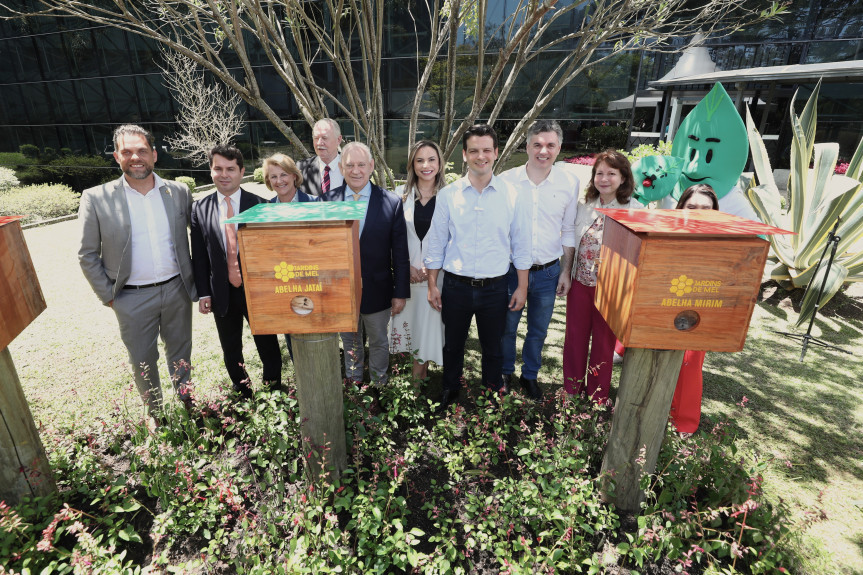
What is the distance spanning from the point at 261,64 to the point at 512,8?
804 cm

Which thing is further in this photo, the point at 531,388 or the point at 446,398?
the point at 531,388

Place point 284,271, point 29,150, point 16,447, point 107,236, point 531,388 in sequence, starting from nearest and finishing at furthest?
point 284,271
point 16,447
point 107,236
point 531,388
point 29,150

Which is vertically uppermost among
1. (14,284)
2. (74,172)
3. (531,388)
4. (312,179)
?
(312,179)

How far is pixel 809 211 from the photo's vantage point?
513cm

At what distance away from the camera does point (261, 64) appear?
14008 mm

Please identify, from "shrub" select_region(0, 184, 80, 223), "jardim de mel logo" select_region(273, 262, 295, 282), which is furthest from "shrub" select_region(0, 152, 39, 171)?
"jardim de mel logo" select_region(273, 262, 295, 282)

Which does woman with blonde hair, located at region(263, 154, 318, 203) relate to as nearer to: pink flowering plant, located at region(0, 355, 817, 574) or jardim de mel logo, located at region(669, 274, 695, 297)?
pink flowering plant, located at region(0, 355, 817, 574)

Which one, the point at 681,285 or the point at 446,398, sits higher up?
the point at 681,285

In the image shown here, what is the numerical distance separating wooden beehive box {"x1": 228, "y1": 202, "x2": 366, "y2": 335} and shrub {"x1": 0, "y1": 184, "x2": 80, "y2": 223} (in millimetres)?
12672

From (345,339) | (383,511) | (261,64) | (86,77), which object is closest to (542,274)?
(345,339)

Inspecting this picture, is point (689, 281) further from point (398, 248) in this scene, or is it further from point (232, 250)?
point (232, 250)

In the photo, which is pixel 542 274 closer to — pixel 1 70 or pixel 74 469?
pixel 74 469

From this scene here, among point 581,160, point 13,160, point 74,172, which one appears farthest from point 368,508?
point 13,160

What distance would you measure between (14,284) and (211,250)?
107cm
